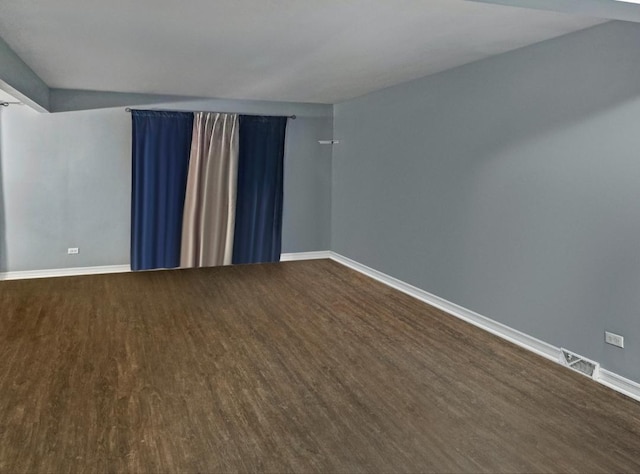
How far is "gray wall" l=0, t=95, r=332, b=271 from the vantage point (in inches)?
229

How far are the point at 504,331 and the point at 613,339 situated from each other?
38.4 inches

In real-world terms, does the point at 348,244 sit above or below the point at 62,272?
above

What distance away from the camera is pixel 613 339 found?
10.4 feet

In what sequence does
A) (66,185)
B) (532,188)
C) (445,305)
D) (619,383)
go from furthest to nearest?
(66,185) → (445,305) → (532,188) → (619,383)

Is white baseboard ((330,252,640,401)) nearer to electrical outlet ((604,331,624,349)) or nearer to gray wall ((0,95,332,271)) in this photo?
electrical outlet ((604,331,624,349))

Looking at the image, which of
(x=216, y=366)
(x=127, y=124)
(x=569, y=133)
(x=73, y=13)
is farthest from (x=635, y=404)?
(x=127, y=124)

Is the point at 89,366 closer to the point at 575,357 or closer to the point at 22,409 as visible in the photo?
the point at 22,409

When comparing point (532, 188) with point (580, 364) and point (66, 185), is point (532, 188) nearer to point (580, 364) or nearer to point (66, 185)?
point (580, 364)

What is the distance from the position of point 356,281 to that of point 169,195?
2609mm

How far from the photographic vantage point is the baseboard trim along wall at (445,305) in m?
3.19

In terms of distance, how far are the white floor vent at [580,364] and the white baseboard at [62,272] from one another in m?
5.06

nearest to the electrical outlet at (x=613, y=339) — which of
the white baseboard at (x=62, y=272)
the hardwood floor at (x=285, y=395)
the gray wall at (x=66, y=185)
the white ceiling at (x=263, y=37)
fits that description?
the hardwood floor at (x=285, y=395)

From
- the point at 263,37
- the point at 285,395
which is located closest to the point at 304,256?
the point at 263,37

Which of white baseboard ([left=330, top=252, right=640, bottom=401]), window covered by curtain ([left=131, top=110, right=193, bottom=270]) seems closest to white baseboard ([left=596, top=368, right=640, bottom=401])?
white baseboard ([left=330, top=252, right=640, bottom=401])
